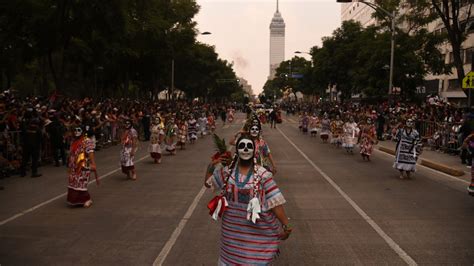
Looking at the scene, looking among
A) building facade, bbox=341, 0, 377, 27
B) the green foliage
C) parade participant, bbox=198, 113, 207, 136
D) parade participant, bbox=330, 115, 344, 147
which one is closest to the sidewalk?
parade participant, bbox=330, 115, 344, 147

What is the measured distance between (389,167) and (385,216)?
26.8 ft

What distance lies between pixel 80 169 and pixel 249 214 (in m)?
6.43

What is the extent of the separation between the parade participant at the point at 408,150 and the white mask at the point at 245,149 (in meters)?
10.7

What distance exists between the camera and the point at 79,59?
32469mm

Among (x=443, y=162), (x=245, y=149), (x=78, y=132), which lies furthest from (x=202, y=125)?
(x=245, y=149)

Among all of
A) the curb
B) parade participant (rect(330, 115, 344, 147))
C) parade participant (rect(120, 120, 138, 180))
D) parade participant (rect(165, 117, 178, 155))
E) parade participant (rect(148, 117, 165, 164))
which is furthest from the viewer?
Answer: parade participant (rect(330, 115, 344, 147))

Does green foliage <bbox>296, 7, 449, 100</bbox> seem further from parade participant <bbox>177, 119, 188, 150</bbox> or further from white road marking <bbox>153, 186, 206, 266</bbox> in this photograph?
white road marking <bbox>153, 186, 206, 266</bbox>

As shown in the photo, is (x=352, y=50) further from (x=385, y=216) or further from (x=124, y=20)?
(x=385, y=216)

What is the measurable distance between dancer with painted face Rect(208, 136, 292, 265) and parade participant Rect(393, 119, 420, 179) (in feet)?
34.6

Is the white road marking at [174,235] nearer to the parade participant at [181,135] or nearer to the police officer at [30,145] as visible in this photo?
the police officer at [30,145]

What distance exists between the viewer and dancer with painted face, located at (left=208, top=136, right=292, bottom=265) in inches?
180

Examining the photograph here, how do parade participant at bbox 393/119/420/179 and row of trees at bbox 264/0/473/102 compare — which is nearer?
parade participant at bbox 393/119/420/179

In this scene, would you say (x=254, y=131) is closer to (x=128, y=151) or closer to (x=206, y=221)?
(x=206, y=221)

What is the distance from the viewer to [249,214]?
4.52 meters
